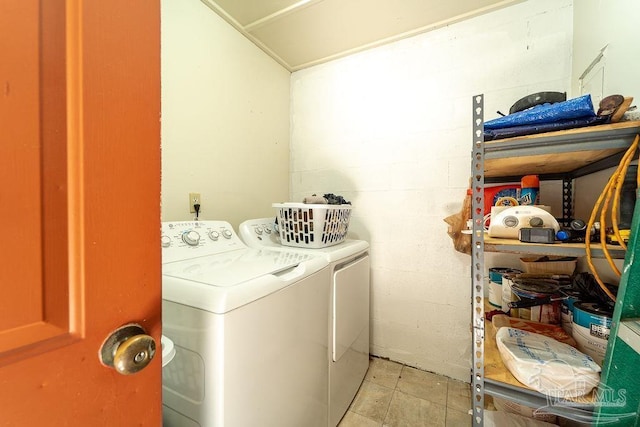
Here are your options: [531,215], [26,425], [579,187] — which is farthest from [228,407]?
[579,187]

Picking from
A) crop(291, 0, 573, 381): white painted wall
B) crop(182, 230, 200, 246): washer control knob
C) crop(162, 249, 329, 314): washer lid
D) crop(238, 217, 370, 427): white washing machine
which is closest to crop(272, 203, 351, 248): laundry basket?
crop(238, 217, 370, 427): white washing machine

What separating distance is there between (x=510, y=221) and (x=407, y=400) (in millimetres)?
1228

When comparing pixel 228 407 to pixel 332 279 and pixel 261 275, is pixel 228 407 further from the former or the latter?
pixel 332 279

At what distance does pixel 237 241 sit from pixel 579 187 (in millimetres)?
1728

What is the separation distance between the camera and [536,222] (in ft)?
2.47

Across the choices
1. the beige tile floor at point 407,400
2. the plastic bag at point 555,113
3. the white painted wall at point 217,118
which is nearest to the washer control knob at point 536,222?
the plastic bag at point 555,113

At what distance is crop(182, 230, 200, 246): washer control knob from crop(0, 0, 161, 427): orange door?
75 centimetres

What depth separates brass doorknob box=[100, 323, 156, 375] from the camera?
13.4 inches

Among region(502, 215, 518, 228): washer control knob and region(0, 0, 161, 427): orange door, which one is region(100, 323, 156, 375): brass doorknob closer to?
region(0, 0, 161, 427): orange door

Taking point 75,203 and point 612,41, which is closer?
point 75,203

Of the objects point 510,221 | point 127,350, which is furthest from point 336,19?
point 127,350

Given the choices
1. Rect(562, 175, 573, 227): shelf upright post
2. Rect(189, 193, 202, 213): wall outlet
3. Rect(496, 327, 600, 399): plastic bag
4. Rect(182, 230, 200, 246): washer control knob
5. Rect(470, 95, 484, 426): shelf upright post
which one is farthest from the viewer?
Rect(189, 193, 202, 213): wall outlet

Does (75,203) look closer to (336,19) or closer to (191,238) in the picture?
(191,238)

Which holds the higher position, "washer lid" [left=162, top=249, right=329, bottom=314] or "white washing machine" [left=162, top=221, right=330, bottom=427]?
"washer lid" [left=162, top=249, right=329, bottom=314]
